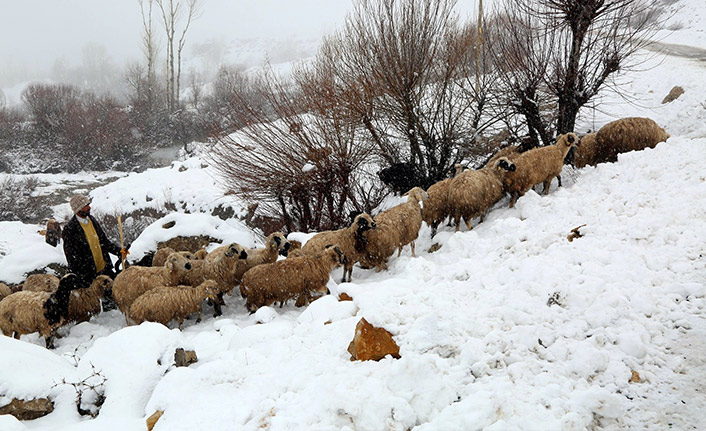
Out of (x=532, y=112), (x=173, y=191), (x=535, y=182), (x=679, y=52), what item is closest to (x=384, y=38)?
(x=532, y=112)

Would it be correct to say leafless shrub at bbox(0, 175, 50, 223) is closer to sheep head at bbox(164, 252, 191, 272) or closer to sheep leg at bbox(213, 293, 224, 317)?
sheep head at bbox(164, 252, 191, 272)

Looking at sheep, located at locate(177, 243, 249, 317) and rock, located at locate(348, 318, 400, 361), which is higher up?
rock, located at locate(348, 318, 400, 361)

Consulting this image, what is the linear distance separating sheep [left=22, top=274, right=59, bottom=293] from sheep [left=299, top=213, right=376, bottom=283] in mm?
4840

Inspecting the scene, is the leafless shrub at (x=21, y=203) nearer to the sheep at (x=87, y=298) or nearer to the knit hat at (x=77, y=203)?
the sheep at (x=87, y=298)

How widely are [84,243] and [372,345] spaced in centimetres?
594

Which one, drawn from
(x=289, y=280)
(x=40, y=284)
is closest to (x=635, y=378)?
(x=289, y=280)

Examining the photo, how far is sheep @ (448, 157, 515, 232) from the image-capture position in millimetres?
7098

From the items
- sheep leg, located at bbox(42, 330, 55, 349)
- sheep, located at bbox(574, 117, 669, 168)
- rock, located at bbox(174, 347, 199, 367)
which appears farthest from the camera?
sheep, located at bbox(574, 117, 669, 168)

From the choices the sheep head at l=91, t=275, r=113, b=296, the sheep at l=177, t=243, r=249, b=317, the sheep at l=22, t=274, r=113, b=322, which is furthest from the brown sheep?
the sheep at l=22, t=274, r=113, b=322

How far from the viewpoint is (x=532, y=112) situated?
9266 millimetres

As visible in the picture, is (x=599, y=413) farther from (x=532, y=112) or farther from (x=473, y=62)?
(x=473, y=62)

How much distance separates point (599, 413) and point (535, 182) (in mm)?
5393

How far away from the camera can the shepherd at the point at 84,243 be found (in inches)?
263

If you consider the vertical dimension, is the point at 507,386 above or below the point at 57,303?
above
